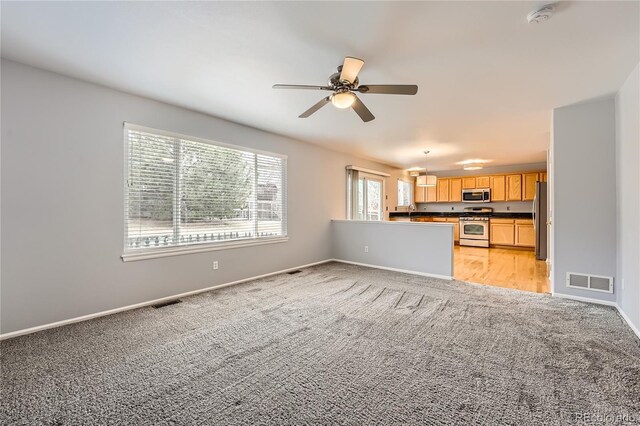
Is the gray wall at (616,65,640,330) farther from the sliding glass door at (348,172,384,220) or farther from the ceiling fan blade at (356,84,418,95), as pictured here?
the sliding glass door at (348,172,384,220)

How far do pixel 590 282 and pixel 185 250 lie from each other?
504 centimetres

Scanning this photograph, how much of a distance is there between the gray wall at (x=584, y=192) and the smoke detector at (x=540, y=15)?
7.46ft

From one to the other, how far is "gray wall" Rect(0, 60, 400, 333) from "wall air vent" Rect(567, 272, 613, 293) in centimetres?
479

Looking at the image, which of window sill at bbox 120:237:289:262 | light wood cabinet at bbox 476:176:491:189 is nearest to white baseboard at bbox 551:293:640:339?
window sill at bbox 120:237:289:262

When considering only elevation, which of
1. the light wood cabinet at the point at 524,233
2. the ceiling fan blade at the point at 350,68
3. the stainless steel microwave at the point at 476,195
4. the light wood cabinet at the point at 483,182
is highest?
the ceiling fan blade at the point at 350,68

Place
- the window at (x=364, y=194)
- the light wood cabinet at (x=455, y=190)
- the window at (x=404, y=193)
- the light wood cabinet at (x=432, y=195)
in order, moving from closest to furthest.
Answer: the window at (x=364, y=194) < the light wood cabinet at (x=455, y=190) < the window at (x=404, y=193) < the light wood cabinet at (x=432, y=195)

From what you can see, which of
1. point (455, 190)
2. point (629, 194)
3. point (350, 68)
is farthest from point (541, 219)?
point (350, 68)

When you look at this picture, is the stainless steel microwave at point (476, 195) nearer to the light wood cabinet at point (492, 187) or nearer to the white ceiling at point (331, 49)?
the light wood cabinet at point (492, 187)

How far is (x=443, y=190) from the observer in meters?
8.89

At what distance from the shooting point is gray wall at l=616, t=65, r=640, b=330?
99.7 inches

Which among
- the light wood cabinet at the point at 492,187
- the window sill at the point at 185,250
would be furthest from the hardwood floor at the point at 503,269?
the window sill at the point at 185,250

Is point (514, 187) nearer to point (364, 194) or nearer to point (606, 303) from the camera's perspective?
point (364, 194)

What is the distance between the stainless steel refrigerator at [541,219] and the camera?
602 centimetres

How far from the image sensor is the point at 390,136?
487 centimetres
